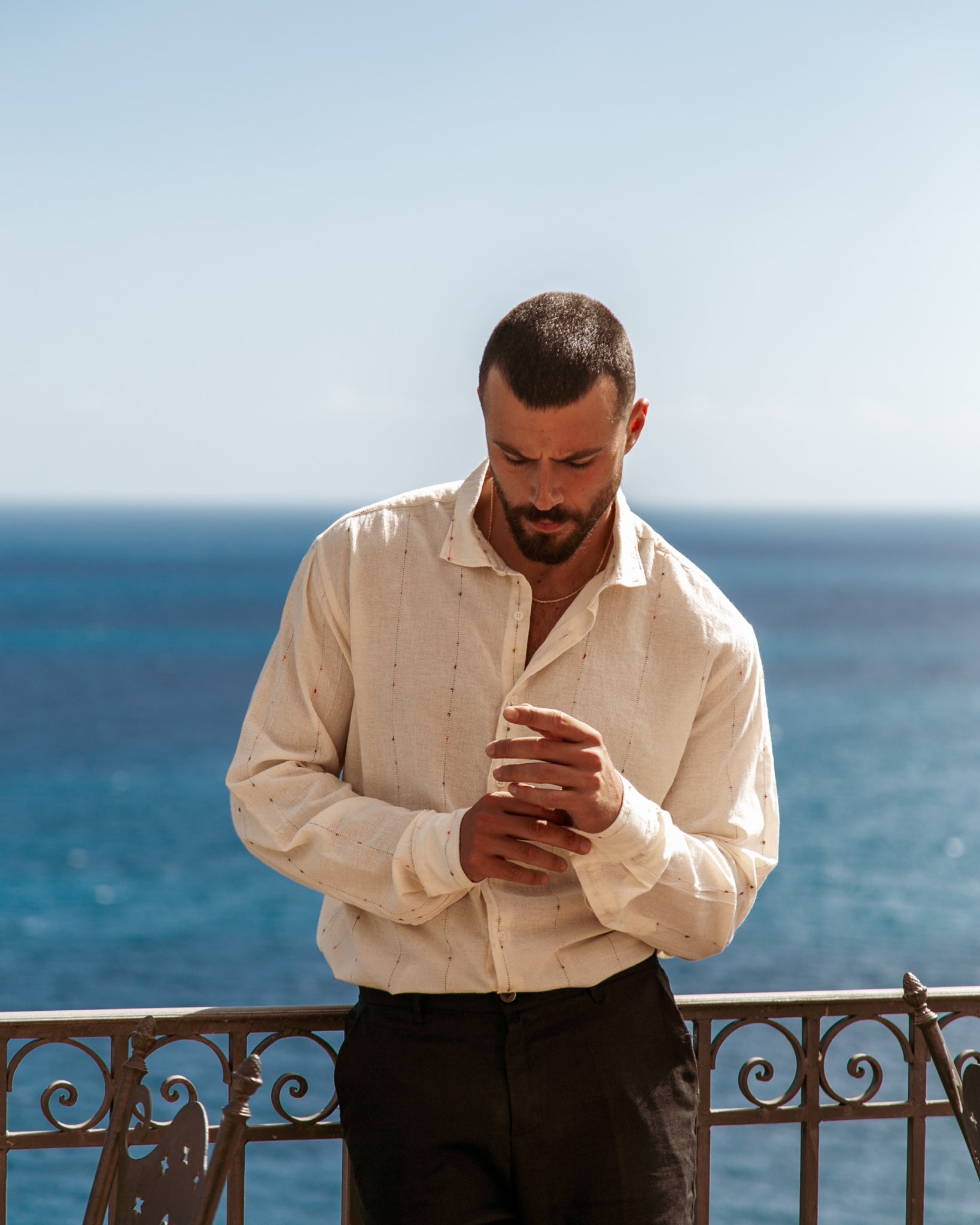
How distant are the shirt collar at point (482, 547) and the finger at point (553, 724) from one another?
0.40 metres

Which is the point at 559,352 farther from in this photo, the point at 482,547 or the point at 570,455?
the point at 482,547

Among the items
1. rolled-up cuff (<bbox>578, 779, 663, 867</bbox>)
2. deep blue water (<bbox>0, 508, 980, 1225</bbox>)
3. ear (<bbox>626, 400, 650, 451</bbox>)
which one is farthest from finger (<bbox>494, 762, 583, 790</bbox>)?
deep blue water (<bbox>0, 508, 980, 1225</bbox>)

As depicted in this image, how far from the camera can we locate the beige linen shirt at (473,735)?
2115 millimetres

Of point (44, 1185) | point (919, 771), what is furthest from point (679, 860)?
point (919, 771)

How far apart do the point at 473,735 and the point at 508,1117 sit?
1.93 ft

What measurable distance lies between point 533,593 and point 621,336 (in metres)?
0.44

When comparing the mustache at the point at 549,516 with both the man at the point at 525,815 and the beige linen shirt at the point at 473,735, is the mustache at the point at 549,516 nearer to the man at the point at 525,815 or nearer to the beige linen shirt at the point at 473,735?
the man at the point at 525,815

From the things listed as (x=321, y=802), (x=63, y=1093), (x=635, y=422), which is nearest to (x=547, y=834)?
(x=321, y=802)

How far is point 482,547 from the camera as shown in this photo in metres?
2.23

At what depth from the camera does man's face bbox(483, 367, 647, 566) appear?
2068mm

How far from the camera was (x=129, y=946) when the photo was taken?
3938 cm

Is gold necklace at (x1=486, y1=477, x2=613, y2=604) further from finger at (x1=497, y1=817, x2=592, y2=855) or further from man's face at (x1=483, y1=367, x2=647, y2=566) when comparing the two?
finger at (x1=497, y1=817, x2=592, y2=855)

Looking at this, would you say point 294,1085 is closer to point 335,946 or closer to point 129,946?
point 335,946

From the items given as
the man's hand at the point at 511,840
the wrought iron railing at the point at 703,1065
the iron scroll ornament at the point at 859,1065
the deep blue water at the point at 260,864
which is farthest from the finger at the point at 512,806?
the deep blue water at the point at 260,864
